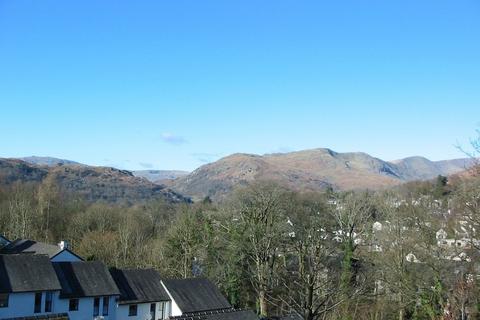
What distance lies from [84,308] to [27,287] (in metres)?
4.18

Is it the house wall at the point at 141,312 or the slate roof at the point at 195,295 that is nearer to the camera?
the house wall at the point at 141,312

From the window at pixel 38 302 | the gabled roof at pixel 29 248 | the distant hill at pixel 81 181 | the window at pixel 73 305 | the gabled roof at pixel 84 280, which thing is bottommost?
the window at pixel 73 305

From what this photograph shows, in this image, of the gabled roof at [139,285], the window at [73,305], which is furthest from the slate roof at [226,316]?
the window at [73,305]

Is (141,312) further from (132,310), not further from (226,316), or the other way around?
(226,316)

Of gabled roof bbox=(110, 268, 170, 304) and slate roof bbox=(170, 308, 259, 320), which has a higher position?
gabled roof bbox=(110, 268, 170, 304)

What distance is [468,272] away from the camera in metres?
33.7

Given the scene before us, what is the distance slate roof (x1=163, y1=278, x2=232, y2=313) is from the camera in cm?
3481

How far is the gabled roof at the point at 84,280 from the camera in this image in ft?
105

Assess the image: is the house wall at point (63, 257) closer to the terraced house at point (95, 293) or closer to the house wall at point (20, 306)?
the terraced house at point (95, 293)

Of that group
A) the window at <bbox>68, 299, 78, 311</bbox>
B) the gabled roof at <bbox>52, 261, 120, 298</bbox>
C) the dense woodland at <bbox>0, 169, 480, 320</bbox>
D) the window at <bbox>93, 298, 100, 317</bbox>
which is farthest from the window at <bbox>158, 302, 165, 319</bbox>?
the dense woodland at <bbox>0, 169, 480, 320</bbox>

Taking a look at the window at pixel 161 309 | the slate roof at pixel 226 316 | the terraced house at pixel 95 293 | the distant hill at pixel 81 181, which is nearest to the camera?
the terraced house at pixel 95 293

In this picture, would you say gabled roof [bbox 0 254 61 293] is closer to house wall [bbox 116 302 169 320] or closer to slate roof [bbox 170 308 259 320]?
house wall [bbox 116 302 169 320]

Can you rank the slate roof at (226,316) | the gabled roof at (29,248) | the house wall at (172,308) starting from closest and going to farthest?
the slate roof at (226,316) < the house wall at (172,308) < the gabled roof at (29,248)

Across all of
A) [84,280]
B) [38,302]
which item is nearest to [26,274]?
[38,302]
